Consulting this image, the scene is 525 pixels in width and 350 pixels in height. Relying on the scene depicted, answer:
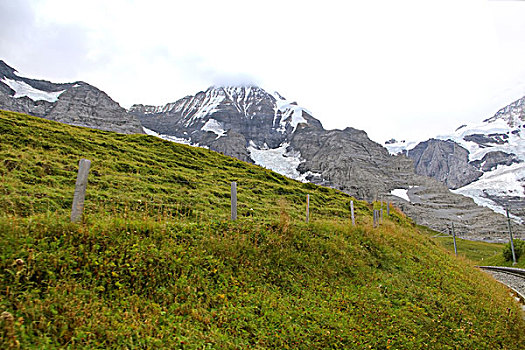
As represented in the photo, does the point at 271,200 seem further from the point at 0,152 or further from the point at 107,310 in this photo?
the point at 107,310

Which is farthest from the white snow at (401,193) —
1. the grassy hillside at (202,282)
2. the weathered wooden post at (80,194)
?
the weathered wooden post at (80,194)

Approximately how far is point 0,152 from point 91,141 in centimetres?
766

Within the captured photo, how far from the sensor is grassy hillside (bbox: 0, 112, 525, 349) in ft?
17.6

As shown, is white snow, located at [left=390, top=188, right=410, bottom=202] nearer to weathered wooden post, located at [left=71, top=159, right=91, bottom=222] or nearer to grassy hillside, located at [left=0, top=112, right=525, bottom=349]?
grassy hillside, located at [left=0, top=112, right=525, bottom=349]

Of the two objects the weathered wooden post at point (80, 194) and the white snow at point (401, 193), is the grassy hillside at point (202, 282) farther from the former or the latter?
the white snow at point (401, 193)

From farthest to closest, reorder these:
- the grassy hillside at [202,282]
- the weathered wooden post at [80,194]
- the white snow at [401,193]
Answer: the white snow at [401,193] → the weathered wooden post at [80,194] → the grassy hillside at [202,282]

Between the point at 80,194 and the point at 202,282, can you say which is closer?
the point at 202,282

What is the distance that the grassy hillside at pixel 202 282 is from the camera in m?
5.38

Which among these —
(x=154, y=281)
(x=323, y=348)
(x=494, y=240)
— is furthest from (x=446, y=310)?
(x=494, y=240)

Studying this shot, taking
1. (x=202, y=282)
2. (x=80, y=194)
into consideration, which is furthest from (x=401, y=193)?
(x=80, y=194)

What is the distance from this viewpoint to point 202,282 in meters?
7.43

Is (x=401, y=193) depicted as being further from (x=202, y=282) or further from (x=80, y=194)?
Result: (x=80, y=194)

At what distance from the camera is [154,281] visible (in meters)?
6.82

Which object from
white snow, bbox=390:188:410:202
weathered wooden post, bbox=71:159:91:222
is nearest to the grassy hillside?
weathered wooden post, bbox=71:159:91:222
